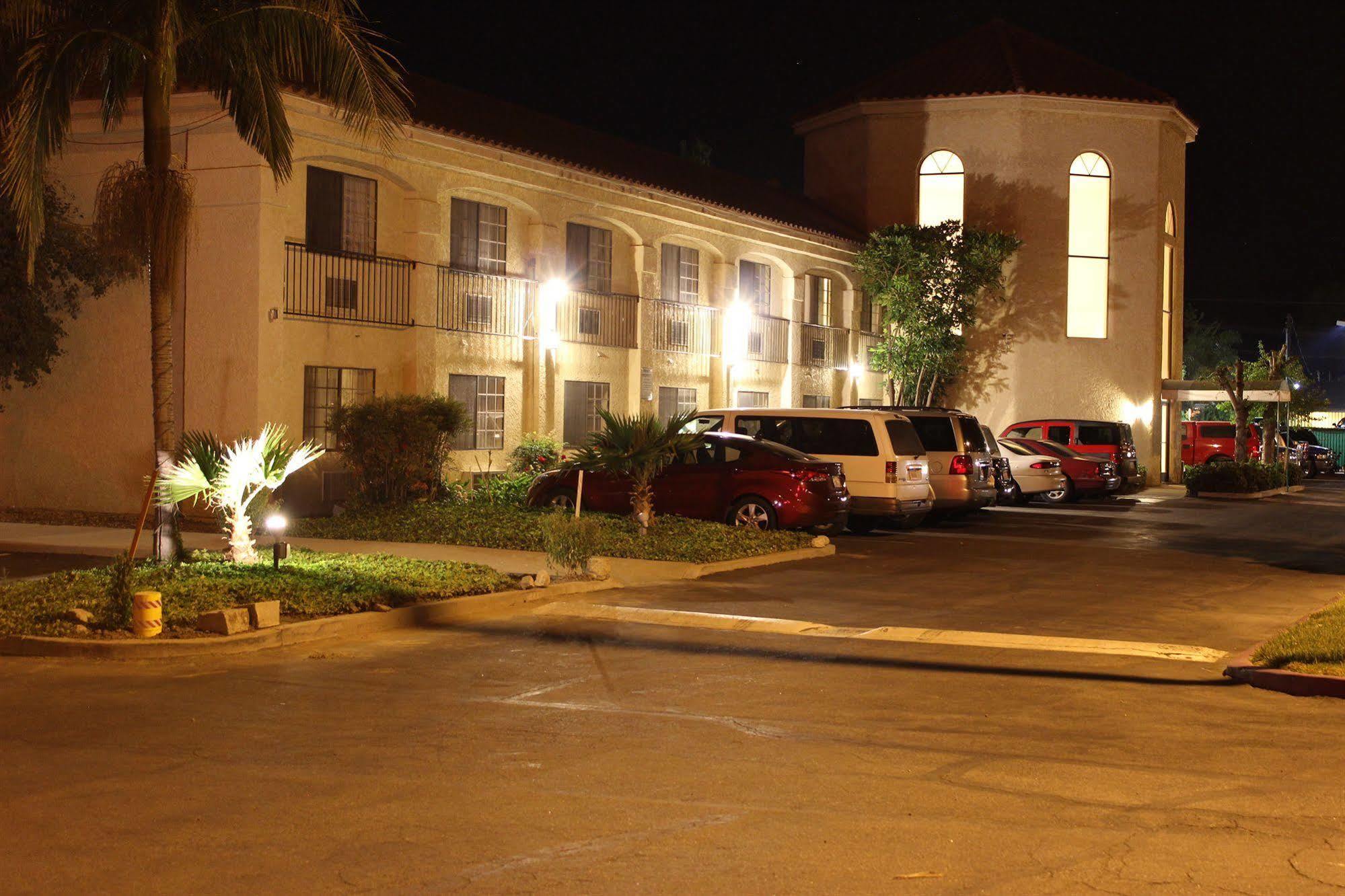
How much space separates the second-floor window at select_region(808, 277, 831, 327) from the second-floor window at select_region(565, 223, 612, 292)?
9012mm

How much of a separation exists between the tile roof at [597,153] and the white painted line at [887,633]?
12758mm

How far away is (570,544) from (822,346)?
22808 millimetres

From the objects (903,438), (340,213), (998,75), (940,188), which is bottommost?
(903,438)

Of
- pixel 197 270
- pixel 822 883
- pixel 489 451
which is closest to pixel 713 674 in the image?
pixel 822 883

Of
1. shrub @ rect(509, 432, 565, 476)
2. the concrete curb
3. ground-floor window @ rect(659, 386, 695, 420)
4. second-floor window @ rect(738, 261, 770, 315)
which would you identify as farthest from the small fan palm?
second-floor window @ rect(738, 261, 770, 315)

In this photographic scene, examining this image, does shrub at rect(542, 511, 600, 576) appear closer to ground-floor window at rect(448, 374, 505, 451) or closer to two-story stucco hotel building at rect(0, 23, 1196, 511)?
two-story stucco hotel building at rect(0, 23, 1196, 511)

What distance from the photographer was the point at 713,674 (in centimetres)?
1068

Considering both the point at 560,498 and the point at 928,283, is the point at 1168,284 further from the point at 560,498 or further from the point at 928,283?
the point at 560,498

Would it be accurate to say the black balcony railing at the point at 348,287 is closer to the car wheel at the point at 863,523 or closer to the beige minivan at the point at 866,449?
the beige minivan at the point at 866,449

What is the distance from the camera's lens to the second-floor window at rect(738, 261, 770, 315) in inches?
1390

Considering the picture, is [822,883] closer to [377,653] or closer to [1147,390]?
[377,653]

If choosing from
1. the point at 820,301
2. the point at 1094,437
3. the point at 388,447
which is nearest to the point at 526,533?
the point at 388,447

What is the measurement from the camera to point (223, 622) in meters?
11.5

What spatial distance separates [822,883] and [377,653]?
646cm
